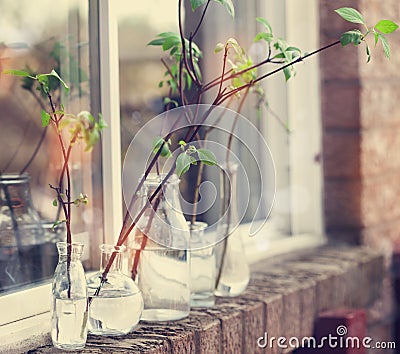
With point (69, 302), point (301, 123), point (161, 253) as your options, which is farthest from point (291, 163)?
point (69, 302)

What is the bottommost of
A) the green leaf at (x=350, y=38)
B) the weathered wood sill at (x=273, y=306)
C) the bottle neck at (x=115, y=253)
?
the weathered wood sill at (x=273, y=306)

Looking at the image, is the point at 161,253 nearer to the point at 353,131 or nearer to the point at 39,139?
the point at 39,139

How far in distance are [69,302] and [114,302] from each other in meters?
0.08

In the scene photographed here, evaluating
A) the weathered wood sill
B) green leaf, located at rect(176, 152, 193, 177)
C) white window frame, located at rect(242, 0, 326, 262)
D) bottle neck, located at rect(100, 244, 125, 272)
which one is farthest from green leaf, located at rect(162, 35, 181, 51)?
white window frame, located at rect(242, 0, 326, 262)

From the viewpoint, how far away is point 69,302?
3.87 ft

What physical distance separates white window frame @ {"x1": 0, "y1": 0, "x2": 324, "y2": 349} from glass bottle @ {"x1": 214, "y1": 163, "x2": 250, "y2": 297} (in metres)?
0.22

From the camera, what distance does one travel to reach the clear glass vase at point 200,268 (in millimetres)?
1470

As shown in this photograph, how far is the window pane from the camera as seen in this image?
1392 millimetres

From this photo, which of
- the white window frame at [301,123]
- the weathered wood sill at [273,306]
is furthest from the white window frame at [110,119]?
the white window frame at [301,123]

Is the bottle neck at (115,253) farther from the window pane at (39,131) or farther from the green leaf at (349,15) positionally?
the green leaf at (349,15)

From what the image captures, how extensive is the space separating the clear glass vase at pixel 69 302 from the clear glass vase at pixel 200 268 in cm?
32

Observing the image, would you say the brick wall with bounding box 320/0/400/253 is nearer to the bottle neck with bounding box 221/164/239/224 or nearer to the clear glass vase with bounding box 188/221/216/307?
the bottle neck with bounding box 221/164/239/224

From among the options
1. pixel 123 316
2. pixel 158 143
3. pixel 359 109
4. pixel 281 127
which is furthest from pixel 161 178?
pixel 359 109

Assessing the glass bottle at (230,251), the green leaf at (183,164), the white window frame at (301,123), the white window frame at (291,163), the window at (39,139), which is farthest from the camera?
the white window frame at (301,123)
